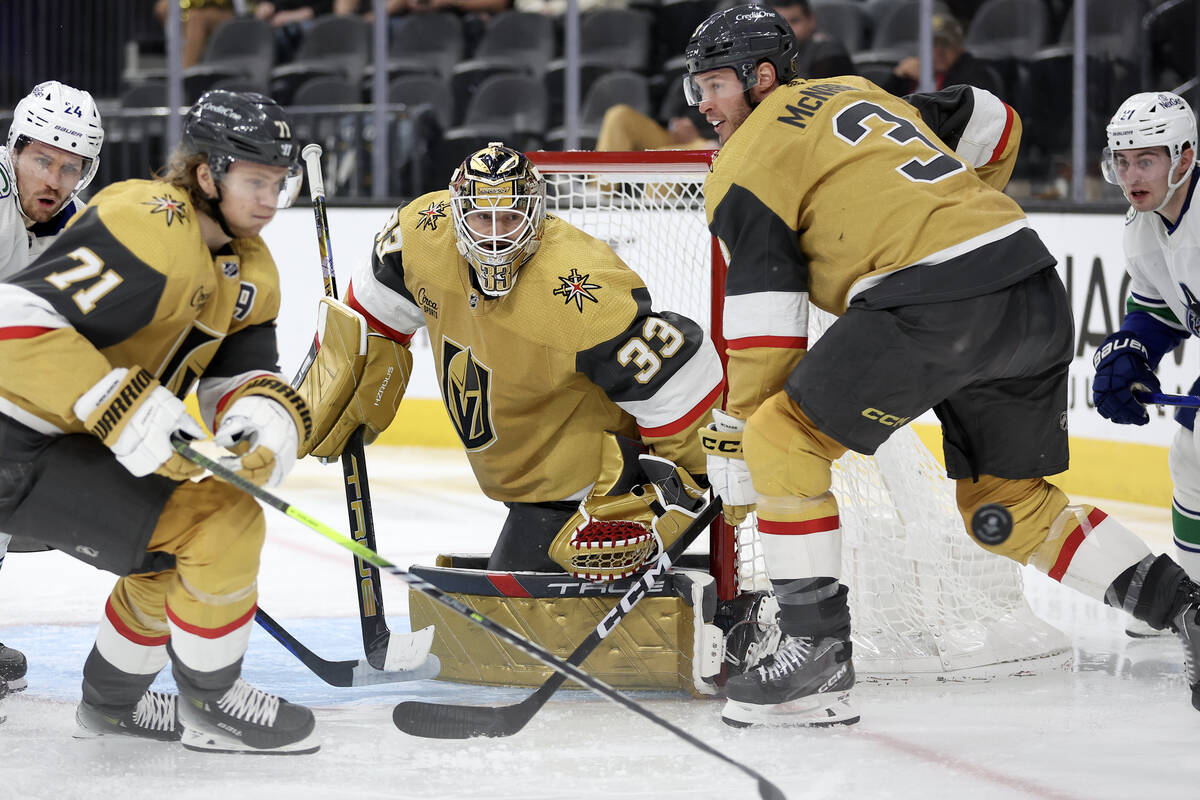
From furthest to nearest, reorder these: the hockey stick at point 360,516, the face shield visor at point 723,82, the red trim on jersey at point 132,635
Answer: the hockey stick at point 360,516 < the face shield visor at point 723,82 < the red trim on jersey at point 132,635

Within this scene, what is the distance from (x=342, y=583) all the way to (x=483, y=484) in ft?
2.99

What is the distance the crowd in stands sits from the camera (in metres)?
5.00

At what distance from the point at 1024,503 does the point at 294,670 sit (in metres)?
1.36

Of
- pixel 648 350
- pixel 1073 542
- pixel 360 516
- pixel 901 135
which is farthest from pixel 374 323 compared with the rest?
pixel 1073 542

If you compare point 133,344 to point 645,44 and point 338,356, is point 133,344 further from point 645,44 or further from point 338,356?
point 645,44

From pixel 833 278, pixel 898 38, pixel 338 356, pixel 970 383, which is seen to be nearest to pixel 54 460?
pixel 338 356

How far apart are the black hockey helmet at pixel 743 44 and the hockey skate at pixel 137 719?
133 cm

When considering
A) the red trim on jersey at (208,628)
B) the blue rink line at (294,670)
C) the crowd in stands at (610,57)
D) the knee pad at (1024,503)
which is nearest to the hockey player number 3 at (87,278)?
the red trim on jersey at (208,628)

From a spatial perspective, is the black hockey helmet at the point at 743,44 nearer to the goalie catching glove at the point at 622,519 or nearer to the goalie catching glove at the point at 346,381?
the goalie catching glove at the point at 622,519

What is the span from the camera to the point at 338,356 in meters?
2.76

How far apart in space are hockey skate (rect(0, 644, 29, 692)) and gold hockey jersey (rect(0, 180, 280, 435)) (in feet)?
2.45

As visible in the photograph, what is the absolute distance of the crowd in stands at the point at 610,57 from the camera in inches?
197

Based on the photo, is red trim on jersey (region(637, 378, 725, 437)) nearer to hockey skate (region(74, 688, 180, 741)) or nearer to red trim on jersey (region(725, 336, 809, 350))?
red trim on jersey (region(725, 336, 809, 350))

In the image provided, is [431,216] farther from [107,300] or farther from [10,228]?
[107,300]
